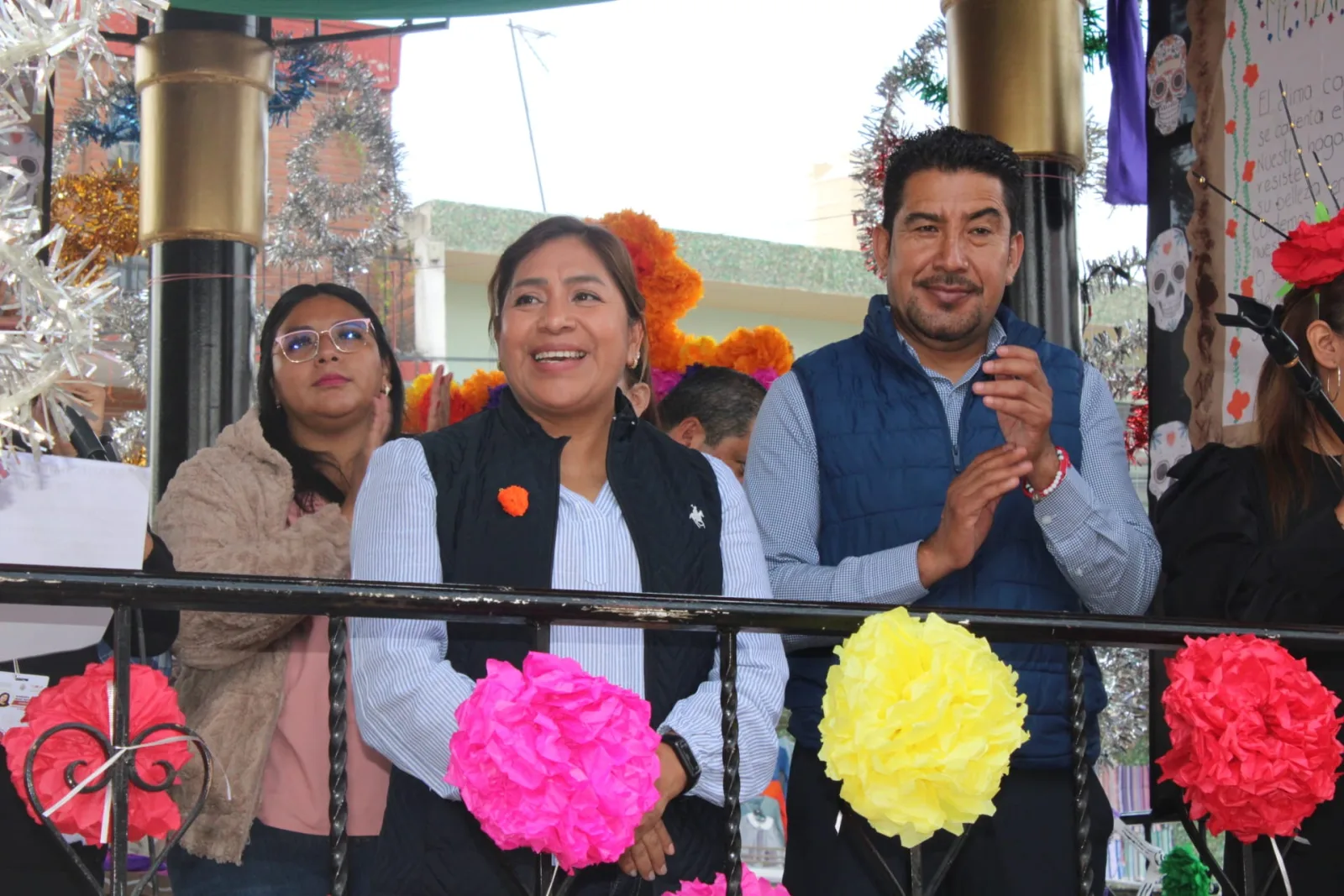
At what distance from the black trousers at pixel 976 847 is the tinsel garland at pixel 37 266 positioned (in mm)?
1170

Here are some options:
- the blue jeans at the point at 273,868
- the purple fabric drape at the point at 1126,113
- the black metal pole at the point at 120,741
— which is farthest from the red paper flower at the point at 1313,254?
the purple fabric drape at the point at 1126,113

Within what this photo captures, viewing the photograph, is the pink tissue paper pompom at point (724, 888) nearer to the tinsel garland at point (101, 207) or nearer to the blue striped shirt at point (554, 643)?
the blue striped shirt at point (554, 643)

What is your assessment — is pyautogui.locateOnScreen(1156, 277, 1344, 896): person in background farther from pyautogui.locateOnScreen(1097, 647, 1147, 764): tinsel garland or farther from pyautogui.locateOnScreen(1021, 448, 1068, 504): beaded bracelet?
pyautogui.locateOnScreen(1097, 647, 1147, 764): tinsel garland

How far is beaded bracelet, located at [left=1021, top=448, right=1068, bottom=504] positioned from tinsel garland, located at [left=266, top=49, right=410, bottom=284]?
517 centimetres

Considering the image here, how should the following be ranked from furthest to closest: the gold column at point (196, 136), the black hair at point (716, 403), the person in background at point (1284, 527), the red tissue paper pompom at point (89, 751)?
the gold column at point (196, 136) < the black hair at point (716, 403) < the person in background at point (1284, 527) < the red tissue paper pompom at point (89, 751)

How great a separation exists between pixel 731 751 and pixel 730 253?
428 inches

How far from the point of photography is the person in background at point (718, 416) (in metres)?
3.66

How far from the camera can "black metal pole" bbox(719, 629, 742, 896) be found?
1.55 meters

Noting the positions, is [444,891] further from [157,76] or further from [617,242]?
[157,76]

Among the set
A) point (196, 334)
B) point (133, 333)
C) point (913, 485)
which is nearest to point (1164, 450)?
point (913, 485)

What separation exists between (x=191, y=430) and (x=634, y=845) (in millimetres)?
4096

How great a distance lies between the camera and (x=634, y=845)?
171cm

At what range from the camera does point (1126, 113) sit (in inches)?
167

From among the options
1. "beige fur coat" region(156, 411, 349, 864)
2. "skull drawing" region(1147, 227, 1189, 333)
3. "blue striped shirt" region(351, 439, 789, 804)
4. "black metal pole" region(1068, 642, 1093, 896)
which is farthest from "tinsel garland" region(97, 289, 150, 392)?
"black metal pole" region(1068, 642, 1093, 896)
